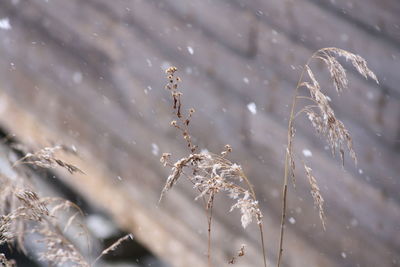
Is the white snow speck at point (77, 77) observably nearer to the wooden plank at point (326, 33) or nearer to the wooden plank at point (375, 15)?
the wooden plank at point (326, 33)

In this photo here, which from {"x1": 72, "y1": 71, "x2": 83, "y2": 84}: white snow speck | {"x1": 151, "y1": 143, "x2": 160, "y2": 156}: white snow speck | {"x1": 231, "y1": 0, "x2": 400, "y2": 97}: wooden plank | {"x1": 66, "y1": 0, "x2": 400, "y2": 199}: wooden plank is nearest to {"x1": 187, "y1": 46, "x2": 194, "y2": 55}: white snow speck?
{"x1": 66, "y1": 0, "x2": 400, "y2": 199}: wooden plank

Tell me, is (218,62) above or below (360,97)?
below

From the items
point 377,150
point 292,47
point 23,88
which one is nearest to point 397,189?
point 377,150

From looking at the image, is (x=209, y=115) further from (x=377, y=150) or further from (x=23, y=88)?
(x=23, y=88)

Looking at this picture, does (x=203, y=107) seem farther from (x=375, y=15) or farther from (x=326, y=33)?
(x=375, y=15)

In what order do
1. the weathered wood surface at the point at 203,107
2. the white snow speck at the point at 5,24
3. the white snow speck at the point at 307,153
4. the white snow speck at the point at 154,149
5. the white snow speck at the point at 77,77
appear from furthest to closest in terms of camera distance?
the white snow speck at the point at 5,24 < the white snow speck at the point at 77,77 < the white snow speck at the point at 154,149 < the white snow speck at the point at 307,153 < the weathered wood surface at the point at 203,107

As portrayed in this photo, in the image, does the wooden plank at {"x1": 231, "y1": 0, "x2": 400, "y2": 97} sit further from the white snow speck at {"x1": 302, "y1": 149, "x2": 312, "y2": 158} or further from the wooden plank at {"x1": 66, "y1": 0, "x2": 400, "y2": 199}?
the white snow speck at {"x1": 302, "y1": 149, "x2": 312, "y2": 158}

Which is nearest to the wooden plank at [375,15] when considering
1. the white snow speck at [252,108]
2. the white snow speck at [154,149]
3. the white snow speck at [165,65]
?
the white snow speck at [252,108]

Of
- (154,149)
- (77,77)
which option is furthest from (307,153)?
(77,77)
